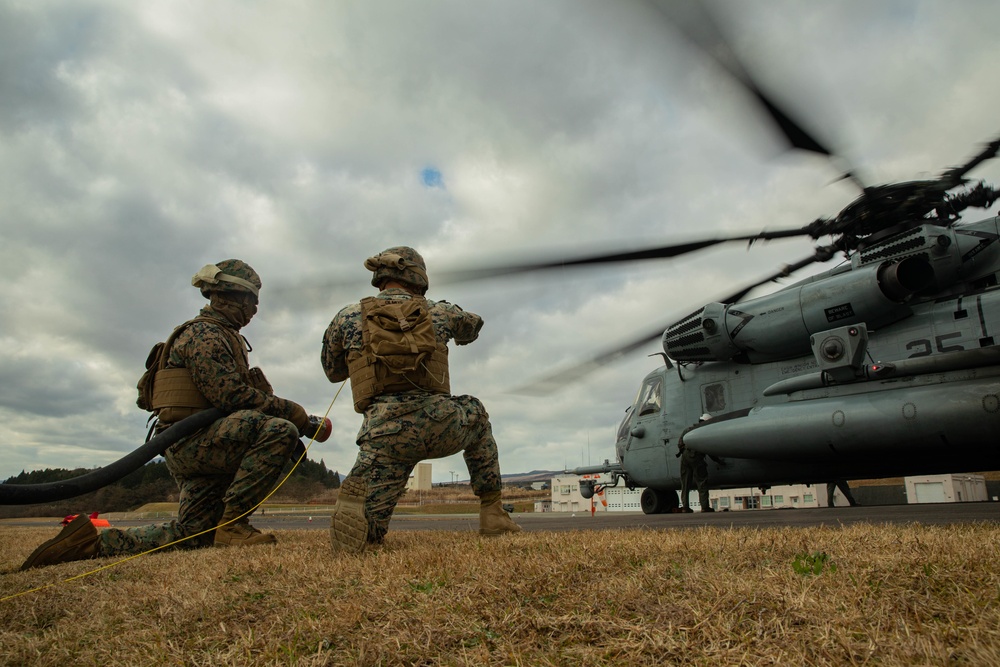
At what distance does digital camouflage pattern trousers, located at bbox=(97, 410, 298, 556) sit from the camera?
179 inches

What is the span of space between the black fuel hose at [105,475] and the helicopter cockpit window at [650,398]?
8375mm

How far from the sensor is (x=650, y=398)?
11508 mm

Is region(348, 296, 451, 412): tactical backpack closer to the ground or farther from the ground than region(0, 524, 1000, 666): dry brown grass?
farther from the ground

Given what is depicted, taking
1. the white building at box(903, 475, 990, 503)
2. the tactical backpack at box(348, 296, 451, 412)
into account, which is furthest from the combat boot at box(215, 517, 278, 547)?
the white building at box(903, 475, 990, 503)

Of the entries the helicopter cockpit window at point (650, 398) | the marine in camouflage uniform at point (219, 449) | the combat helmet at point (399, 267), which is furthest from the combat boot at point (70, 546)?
the helicopter cockpit window at point (650, 398)

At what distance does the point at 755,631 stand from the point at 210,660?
141 cm

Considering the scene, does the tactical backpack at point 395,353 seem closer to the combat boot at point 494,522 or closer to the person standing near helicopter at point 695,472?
the combat boot at point 494,522

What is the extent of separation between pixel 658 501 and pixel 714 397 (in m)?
3.01

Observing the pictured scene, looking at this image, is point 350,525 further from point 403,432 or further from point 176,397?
point 176,397

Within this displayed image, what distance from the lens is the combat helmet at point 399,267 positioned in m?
4.29

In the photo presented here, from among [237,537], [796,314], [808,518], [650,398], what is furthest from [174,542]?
[650,398]

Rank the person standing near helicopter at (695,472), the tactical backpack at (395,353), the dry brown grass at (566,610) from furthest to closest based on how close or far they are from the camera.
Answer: the person standing near helicopter at (695,472)
the tactical backpack at (395,353)
the dry brown grass at (566,610)

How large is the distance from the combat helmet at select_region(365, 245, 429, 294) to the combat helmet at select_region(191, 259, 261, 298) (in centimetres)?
135

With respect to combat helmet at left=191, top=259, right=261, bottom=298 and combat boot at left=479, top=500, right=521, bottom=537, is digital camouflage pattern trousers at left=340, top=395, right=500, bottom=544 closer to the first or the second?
combat boot at left=479, top=500, right=521, bottom=537
